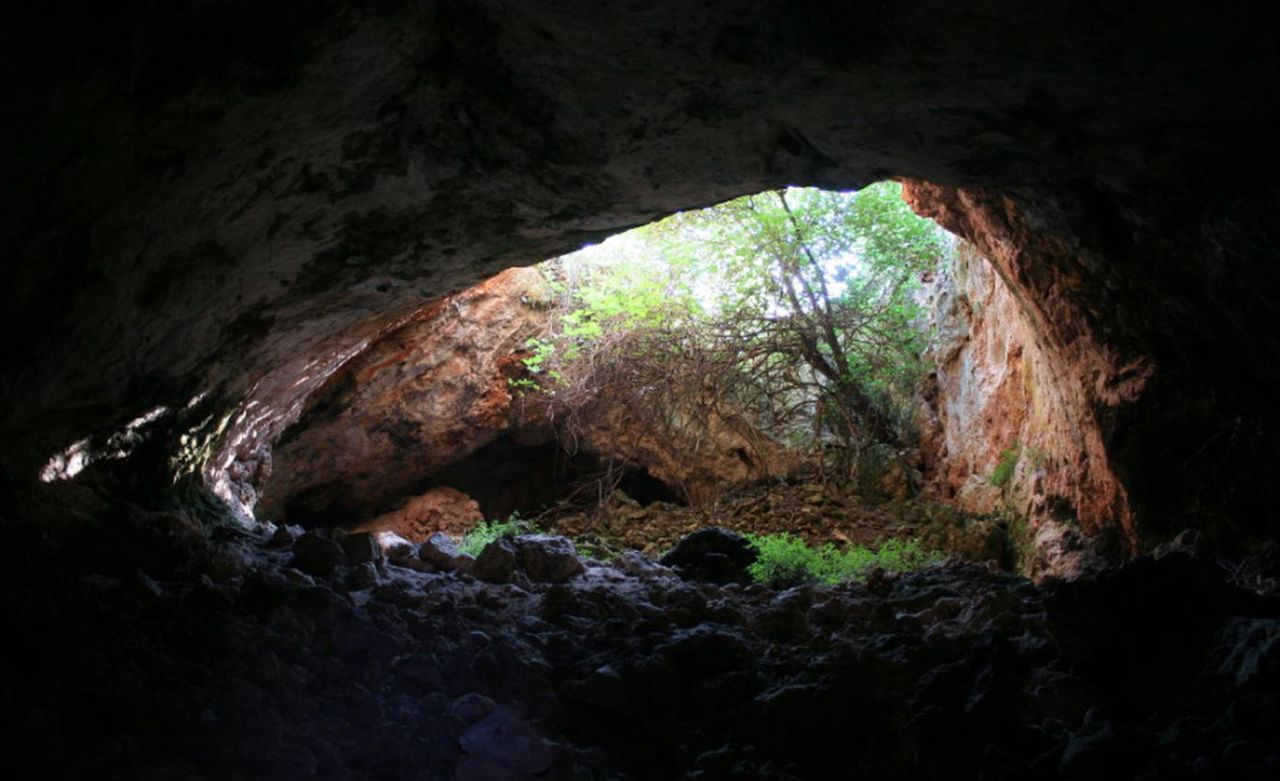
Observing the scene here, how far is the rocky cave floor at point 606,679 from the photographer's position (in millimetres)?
2219

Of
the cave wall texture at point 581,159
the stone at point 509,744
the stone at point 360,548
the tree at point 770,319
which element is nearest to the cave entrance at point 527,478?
the tree at point 770,319

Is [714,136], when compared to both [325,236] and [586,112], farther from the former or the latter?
[325,236]

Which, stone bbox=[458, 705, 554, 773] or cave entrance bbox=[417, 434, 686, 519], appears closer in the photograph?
stone bbox=[458, 705, 554, 773]

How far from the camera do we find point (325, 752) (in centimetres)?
233

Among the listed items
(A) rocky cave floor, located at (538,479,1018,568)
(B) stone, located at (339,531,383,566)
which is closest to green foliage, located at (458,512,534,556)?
(A) rocky cave floor, located at (538,479,1018,568)

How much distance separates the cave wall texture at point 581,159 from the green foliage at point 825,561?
6.57 feet

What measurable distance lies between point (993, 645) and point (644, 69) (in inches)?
92.8

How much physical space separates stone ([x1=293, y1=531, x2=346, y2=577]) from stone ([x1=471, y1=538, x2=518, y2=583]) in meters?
0.73

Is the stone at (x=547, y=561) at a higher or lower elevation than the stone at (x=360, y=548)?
lower

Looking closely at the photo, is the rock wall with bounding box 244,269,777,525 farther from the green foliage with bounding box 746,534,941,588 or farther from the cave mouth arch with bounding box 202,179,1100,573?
the green foliage with bounding box 746,534,941,588

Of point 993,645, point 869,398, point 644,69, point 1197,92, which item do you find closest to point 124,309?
point 644,69

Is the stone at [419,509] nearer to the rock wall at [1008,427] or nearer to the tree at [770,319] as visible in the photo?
the tree at [770,319]

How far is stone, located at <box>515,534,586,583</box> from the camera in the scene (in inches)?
179

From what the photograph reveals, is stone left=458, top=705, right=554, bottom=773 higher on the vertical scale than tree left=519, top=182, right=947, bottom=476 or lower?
lower
